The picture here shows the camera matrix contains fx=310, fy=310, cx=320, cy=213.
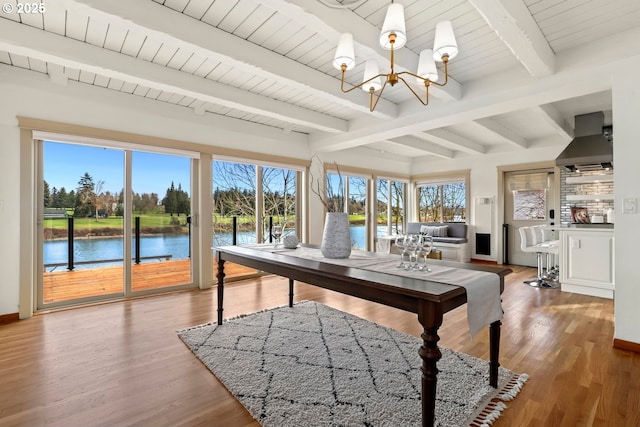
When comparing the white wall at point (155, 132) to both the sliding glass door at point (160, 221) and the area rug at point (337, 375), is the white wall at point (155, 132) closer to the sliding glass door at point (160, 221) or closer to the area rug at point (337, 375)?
the sliding glass door at point (160, 221)

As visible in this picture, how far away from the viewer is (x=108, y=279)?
153 inches

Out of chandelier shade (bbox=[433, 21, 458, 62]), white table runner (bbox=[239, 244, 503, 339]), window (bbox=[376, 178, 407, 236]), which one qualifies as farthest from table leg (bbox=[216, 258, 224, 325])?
window (bbox=[376, 178, 407, 236])

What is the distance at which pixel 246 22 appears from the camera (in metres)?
2.37

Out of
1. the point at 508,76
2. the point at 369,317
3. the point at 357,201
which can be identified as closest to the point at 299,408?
the point at 369,317

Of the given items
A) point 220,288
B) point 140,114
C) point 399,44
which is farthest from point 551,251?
point 140,114

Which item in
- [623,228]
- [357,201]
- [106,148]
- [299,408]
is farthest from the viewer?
[357,201]

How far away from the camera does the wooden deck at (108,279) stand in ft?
11.6

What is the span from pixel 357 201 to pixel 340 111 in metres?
2.86

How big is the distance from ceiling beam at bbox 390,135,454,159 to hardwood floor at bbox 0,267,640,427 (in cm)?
315

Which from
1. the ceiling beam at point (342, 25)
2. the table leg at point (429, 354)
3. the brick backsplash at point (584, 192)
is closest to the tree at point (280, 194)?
the ceiling beam at point (342, 25)

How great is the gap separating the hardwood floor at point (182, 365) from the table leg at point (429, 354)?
0.53 meters

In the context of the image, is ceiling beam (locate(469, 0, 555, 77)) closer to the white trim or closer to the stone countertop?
the stone countertop

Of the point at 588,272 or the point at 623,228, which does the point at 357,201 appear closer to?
the point at 588,272

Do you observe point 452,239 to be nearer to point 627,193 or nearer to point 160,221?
point 627,193
